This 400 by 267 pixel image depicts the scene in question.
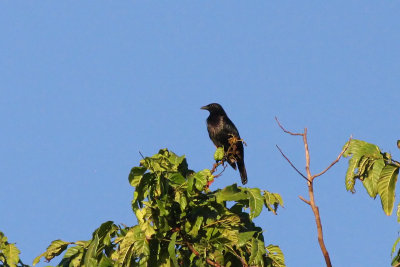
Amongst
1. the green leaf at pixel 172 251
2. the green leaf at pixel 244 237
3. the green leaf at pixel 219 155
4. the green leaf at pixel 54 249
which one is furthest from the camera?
the green leaf at pixel 219 155

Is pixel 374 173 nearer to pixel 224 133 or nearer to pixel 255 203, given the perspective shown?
pixel 255 203

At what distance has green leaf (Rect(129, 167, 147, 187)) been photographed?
17.1 feet

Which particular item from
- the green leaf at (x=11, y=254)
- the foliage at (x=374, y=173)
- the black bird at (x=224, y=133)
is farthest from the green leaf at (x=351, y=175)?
the black bird at (x=224, y=133)

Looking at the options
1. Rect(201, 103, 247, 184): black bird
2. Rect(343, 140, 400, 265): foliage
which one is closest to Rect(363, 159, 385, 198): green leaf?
Rect(343, 140, 400, 265): foliage

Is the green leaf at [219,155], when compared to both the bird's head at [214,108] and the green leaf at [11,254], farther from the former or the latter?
the bird's head at [214,108]

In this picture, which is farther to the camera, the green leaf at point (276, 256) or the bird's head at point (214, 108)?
the bird's head at point (214, 108)

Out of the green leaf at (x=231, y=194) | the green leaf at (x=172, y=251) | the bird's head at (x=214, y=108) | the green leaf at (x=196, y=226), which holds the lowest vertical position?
the green leaf at (x=172, y=251)

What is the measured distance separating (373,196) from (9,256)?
2.94 metres

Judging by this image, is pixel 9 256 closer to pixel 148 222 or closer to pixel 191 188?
pixel 148 222

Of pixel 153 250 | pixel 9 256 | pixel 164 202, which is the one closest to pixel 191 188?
pixel 164 202

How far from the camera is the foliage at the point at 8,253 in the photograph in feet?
18.6

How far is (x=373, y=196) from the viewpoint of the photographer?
438cm

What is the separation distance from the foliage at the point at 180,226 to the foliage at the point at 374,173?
3.26 ft

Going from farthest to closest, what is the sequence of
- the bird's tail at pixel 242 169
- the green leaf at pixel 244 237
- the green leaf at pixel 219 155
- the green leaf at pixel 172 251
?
1. the bird's tail at pixel 242 169
2. the green leaf at pixel 219 155
3. the green leaf at pixel 244 237
4. the green leaf at pixel 172 251
